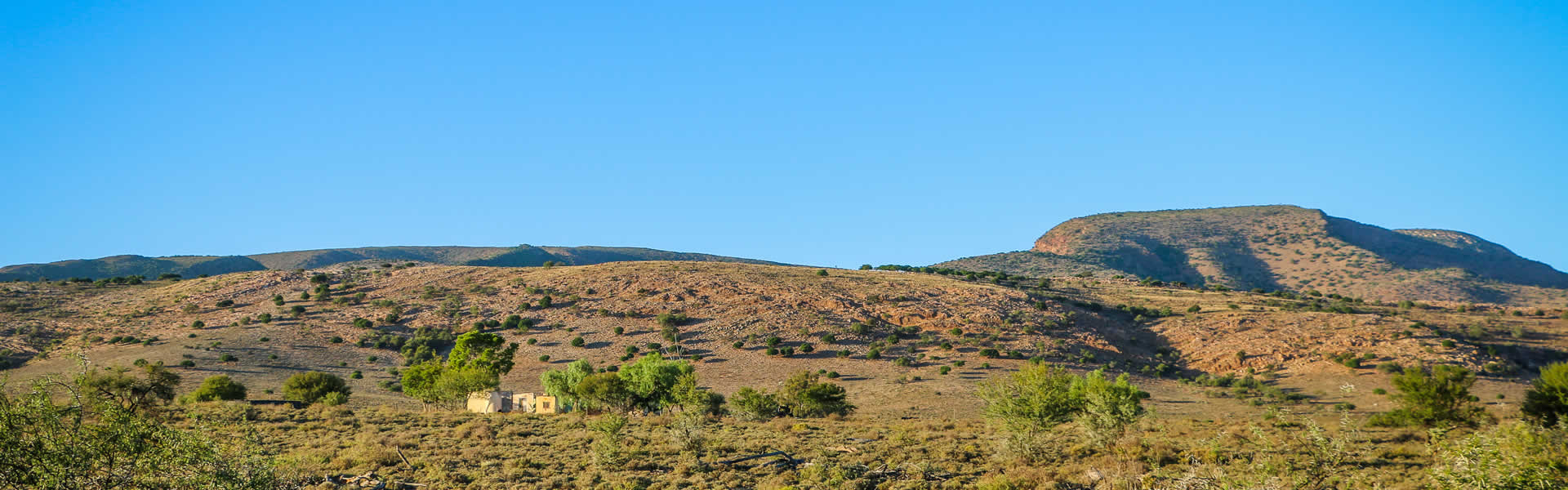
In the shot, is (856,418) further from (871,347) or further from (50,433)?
(50,433)

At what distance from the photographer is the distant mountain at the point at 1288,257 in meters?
140

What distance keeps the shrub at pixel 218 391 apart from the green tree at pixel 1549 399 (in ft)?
199

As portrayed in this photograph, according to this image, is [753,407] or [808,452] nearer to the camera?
[808,452]

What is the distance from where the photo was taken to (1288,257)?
16012 centimetres

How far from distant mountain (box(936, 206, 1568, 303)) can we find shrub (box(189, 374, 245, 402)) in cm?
11399

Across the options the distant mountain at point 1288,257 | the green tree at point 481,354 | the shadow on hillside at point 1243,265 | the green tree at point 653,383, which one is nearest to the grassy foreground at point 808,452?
the green tree at point 653,383

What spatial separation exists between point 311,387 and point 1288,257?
161 m

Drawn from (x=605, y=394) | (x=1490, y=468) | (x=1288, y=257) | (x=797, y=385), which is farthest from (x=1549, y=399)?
(x=1288, y=257)

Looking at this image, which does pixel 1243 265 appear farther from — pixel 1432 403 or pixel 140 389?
pixel 140 389

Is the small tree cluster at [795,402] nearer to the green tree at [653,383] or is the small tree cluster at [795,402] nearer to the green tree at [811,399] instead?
the green tree at [811,399]

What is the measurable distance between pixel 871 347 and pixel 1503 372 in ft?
145

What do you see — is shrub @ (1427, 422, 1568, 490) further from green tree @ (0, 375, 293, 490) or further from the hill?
the hill

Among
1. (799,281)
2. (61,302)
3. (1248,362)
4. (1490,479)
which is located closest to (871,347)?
(799,281)

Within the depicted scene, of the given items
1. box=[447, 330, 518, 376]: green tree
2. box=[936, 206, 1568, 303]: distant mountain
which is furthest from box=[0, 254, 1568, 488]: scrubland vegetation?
box=[936, 206, 1568, 303]: distant mountain
